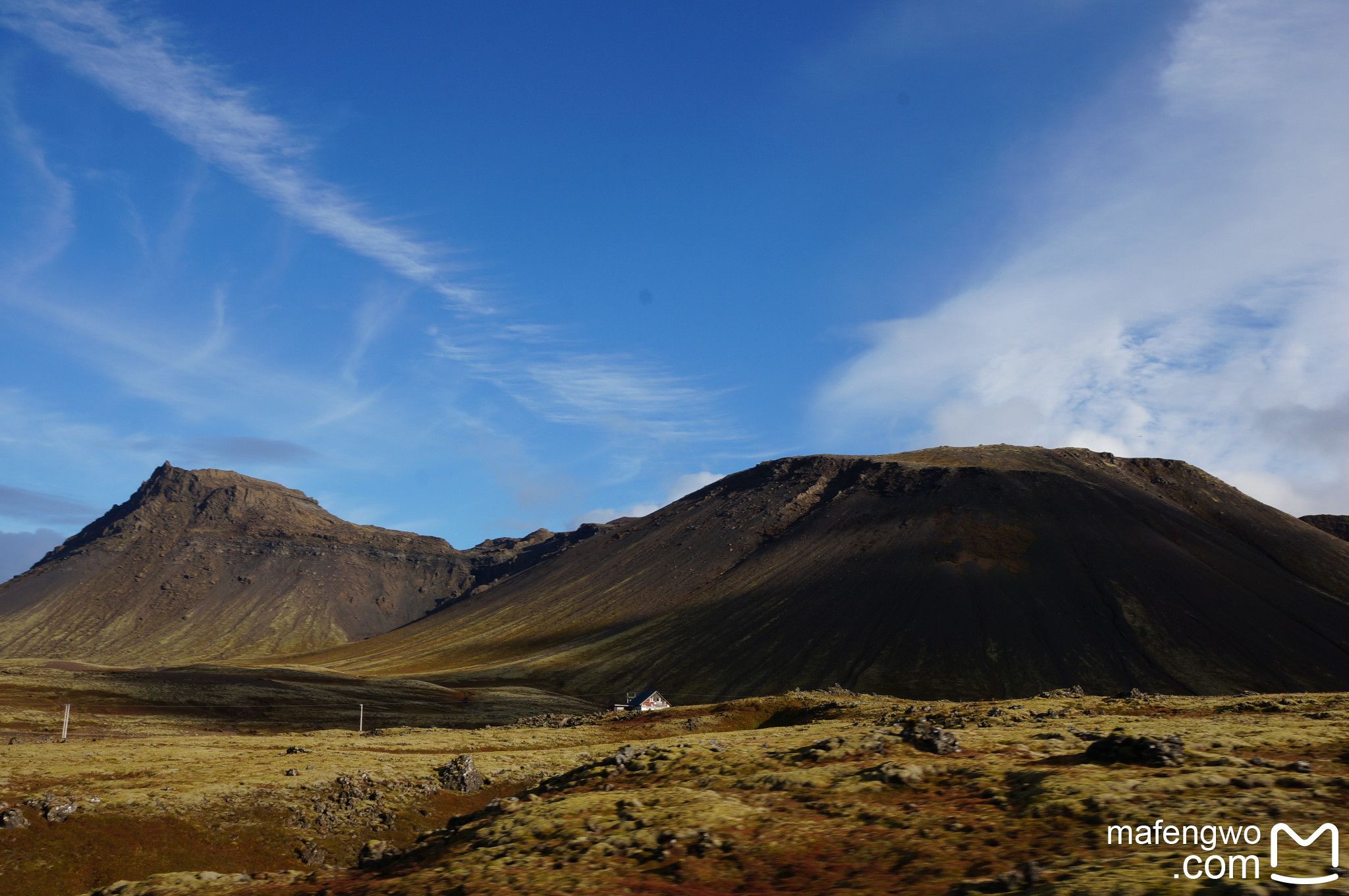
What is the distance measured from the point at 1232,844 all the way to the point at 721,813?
549 inches

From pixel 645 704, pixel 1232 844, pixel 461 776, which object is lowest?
pixel 645 704

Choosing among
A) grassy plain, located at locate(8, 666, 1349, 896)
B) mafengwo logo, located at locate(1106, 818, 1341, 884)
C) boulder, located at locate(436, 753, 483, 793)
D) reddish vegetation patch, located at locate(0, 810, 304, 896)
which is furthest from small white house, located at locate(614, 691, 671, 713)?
mafengwo logo, located at locate(1106, 818, 1341, 884)

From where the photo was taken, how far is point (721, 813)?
2644 cm

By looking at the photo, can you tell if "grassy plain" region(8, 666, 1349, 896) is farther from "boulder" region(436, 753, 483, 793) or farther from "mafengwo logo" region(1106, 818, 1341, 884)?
"boulder" region(436, 753, 483, 793)

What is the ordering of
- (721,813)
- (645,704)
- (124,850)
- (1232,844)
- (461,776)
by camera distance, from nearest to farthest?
(1232,844) → (721,813) → (124,850) → (461,776) → (645,704)

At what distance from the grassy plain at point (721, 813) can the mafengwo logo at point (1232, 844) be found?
248mm

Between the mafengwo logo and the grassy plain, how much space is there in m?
0.25

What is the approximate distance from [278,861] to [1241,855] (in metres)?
39.1

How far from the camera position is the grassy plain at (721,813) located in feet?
67.3

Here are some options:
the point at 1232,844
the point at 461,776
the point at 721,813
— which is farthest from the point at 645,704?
the point at 1232,844

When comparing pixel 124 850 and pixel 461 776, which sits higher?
pixel 461 776

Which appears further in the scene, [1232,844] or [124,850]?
[124,850]

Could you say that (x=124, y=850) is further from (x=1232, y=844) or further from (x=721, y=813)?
(x=1232, y=844)

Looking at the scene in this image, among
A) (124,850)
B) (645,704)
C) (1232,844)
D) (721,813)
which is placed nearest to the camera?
(1232,844)
